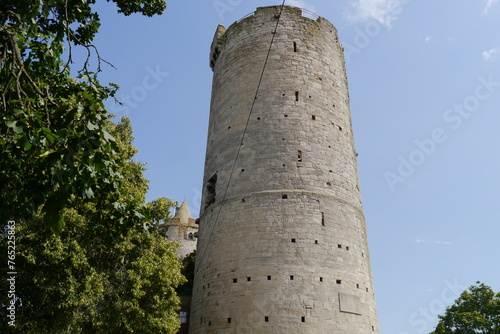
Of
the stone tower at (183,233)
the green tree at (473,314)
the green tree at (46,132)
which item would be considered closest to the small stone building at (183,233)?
the stone tower at (183,233)

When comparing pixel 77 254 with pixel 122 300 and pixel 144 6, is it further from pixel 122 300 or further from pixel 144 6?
pixel 144 6

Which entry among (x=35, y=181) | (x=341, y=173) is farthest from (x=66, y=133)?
(x=341, y=173)

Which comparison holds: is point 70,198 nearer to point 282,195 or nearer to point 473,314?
point 282,195

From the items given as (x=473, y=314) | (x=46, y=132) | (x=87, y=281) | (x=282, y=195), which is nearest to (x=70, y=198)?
(x=46, y=132)

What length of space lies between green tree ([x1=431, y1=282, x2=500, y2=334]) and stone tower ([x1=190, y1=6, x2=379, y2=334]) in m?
11.9

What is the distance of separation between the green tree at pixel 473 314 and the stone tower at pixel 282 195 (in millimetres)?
11905

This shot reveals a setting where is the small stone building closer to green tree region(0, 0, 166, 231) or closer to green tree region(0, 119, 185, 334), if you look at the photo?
green tree region(0, 119, 185, 334)

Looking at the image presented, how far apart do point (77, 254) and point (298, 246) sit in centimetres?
693

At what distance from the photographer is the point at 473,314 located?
23203 millimetres

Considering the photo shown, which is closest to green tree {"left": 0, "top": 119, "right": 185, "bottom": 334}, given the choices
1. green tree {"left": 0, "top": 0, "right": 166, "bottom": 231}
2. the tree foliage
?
the tree foliage

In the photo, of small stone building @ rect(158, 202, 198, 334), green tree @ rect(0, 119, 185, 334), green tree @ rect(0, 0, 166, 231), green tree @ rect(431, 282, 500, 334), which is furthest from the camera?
small stone building @ rect(158, 202, 198, 334)

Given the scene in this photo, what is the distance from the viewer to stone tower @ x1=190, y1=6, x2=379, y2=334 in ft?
43.7

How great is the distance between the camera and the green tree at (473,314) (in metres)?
22.6

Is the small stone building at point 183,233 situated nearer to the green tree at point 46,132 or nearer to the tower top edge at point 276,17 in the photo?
the tower top edge at point 276,17
